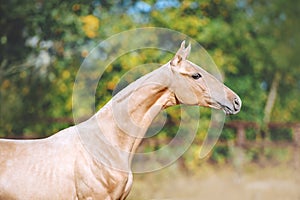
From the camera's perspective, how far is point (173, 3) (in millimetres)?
9445

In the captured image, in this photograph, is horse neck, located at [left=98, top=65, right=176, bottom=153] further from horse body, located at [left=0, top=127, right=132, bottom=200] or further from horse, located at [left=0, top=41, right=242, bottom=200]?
horse body, located at [left=0, top=127, right=132, bottom=200]

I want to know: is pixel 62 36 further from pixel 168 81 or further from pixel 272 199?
pixel 168 81

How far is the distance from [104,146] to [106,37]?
19.3ft

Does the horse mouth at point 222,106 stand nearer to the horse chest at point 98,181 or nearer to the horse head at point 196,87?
the horse head at point 196,87

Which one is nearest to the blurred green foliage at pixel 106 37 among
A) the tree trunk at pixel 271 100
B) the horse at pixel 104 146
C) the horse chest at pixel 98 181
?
the tree trunk at pixel 271 100

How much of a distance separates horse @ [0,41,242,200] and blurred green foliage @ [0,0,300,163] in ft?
13.7

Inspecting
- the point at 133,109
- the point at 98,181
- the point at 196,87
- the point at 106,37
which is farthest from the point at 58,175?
the point at 106,37

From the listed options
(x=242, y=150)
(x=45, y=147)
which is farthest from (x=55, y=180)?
(x=242, y=150)

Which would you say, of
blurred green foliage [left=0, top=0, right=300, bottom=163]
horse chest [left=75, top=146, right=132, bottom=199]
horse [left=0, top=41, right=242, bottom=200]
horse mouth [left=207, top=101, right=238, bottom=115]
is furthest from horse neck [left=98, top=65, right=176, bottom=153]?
blurred green foliage [left=0, top=0, right=300, bottom=163]

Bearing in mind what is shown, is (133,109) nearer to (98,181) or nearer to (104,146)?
(104,146)

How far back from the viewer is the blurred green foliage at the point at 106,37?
8.41 meters

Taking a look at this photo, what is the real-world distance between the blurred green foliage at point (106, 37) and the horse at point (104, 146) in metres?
4.17

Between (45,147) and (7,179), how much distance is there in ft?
0.92

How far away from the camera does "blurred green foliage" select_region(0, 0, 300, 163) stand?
8.41 m
